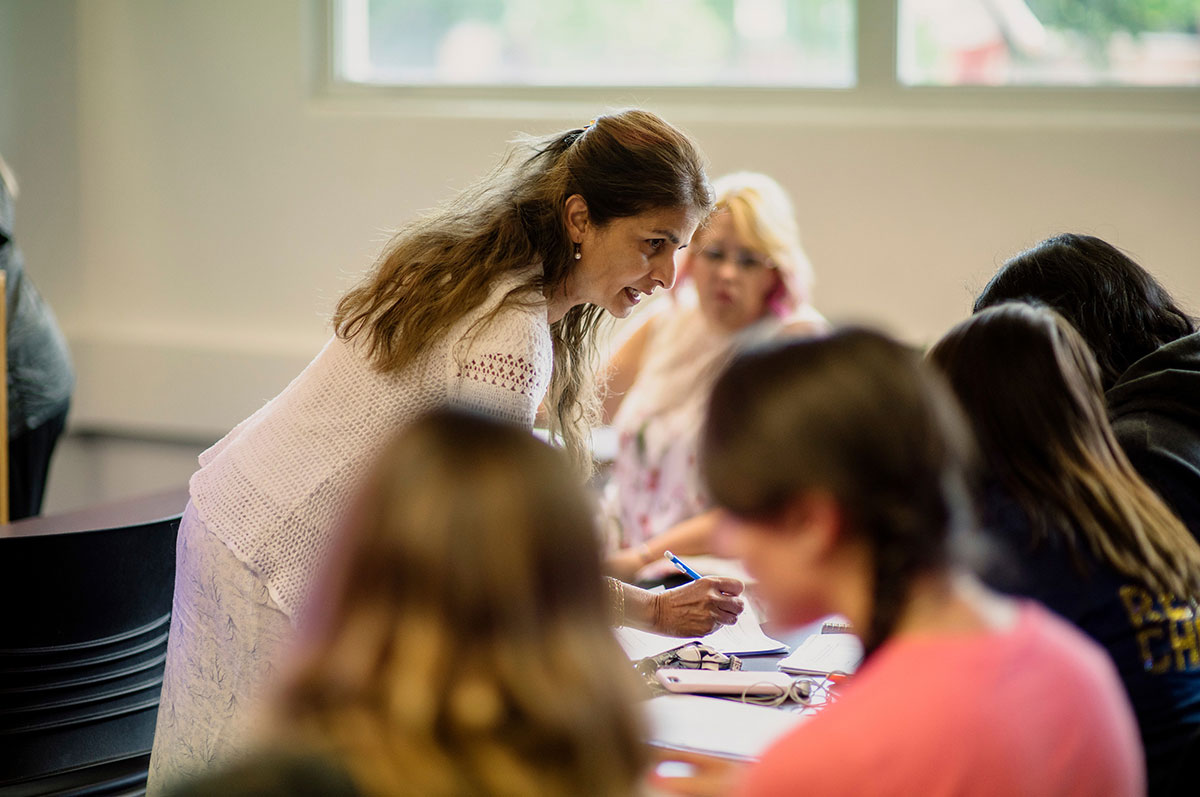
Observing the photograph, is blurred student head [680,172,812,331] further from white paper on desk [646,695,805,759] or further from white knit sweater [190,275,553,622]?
white paper on desk [646,695,805,759]

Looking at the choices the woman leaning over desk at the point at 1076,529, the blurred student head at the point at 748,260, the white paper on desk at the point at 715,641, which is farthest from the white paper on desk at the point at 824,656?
the blurred student head at the point at 748,260

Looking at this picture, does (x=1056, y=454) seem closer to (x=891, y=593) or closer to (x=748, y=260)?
(x=891, y=593)

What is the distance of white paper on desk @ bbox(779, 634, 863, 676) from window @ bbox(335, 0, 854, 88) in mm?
2271

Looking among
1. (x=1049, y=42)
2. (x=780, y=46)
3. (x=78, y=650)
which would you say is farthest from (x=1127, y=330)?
(x=780, y=46)

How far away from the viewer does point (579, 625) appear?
0.86 meters

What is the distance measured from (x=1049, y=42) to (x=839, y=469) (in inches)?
117

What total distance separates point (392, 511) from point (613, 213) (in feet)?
3.03

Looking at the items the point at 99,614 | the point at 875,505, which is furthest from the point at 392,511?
the point at 99,614

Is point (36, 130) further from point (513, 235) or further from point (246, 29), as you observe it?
point (513, 235)

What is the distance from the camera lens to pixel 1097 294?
1.71 metres

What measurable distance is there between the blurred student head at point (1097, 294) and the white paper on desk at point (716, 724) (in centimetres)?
67

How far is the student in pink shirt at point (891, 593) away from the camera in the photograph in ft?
2.92

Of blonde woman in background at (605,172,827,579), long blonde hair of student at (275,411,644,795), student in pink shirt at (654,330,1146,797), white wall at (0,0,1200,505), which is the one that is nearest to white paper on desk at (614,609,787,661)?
student in pink shirt at (654,330,1146,797)

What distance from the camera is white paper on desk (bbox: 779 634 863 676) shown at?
1.68 metres
